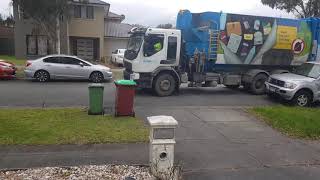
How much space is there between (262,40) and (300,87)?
349cm

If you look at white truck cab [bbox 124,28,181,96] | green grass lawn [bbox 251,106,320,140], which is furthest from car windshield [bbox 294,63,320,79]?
white truck cab [bbox 124,28,181,96]

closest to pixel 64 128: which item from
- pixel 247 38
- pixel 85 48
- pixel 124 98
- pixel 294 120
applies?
pixel 124 98

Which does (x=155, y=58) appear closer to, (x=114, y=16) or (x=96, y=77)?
(x=96, y=77)

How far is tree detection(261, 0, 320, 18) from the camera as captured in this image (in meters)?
37.0

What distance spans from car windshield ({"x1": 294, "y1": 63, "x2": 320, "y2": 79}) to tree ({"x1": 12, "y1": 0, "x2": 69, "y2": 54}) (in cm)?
1871

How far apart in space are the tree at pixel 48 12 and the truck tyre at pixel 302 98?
19554 mm

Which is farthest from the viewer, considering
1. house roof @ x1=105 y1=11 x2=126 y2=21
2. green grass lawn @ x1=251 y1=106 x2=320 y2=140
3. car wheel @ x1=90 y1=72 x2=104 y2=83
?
house roof @ x1=105 y1=11 x2=126 y2=21

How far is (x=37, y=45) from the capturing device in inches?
1356

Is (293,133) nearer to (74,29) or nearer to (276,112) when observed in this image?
(276,112)

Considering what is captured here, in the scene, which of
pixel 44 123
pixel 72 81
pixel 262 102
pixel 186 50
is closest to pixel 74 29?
pixel 72 81

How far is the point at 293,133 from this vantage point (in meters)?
10.0

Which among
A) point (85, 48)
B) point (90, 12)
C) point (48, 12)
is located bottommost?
point (85, 48)

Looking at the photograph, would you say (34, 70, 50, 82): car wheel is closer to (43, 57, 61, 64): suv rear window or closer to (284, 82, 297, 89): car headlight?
(43, 57, 61, 64): suv rear window

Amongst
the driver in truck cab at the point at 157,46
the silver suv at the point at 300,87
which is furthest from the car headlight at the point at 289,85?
the driver in truck cab at the point at 157,46
